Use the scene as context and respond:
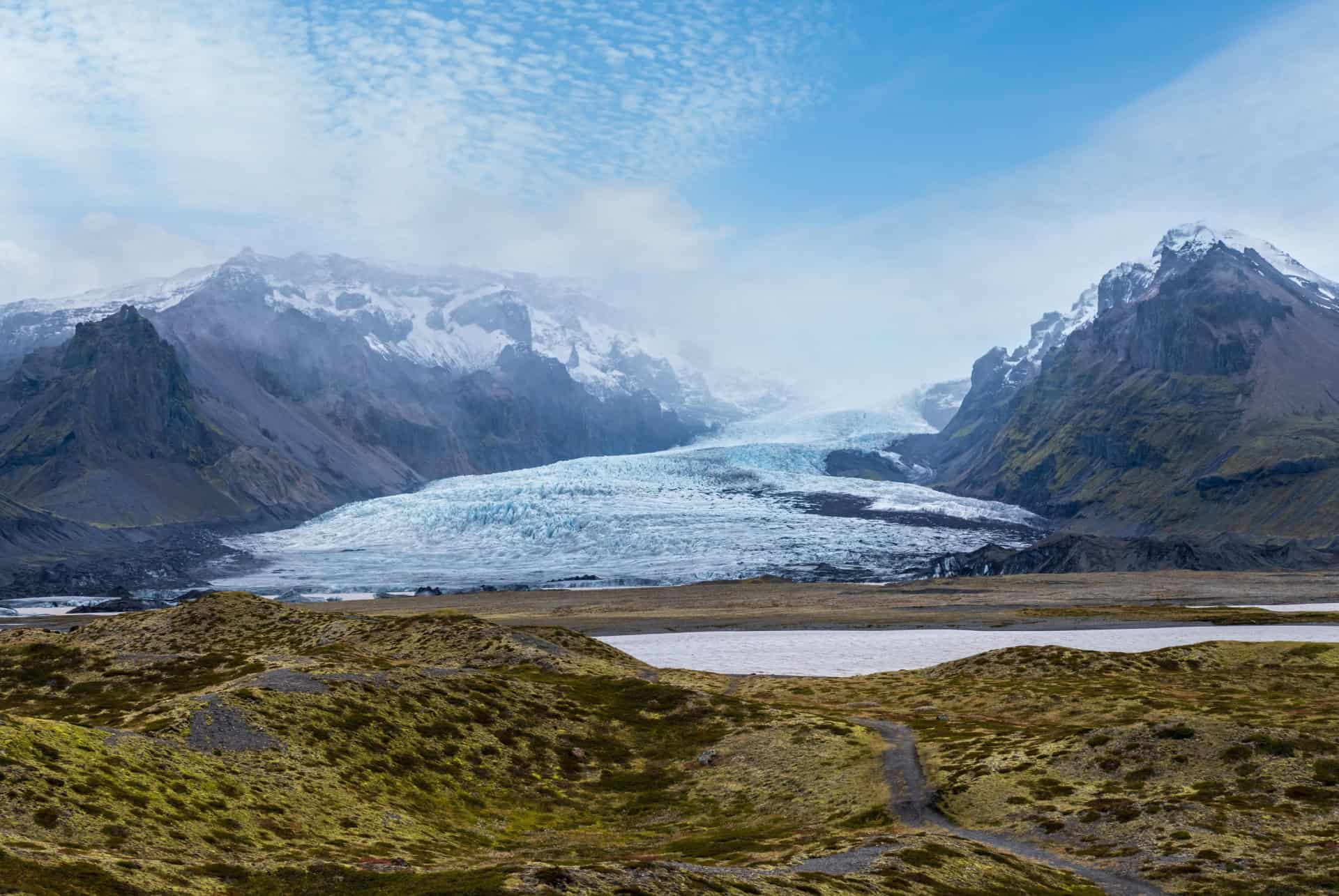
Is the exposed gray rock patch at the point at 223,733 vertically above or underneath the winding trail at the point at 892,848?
above

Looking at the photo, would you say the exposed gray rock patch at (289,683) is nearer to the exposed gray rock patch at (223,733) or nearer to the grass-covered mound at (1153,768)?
the exposed gray rock patch at (223,733)

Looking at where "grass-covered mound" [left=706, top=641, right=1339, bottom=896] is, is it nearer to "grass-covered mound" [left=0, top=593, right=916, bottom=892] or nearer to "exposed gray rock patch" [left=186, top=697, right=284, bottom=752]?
"grass-covered mound" [left=0, top=593, right=916, bottom=892]

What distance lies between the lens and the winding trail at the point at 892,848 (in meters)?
34.0

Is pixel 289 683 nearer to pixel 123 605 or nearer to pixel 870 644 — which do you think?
pixel 870 644

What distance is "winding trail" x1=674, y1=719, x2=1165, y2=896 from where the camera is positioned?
111 ft

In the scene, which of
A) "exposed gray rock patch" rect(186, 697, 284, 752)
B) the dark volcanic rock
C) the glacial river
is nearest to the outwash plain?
"exposed gray rock patch" rect(186, 697, 284, 752)

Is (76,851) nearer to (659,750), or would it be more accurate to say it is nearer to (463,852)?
(463,852)

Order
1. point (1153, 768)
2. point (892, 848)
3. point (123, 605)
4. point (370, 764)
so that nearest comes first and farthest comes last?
point (892, 848) < point (370, 764) < point (1153, 768) < point (123, 605)

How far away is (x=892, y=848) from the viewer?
120 ft

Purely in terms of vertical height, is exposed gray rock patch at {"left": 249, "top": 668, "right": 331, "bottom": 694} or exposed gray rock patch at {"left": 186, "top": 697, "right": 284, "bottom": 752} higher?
exposed gray rock patch at {"left": 249, "top": 668, "right": 331, "bottom": 694}

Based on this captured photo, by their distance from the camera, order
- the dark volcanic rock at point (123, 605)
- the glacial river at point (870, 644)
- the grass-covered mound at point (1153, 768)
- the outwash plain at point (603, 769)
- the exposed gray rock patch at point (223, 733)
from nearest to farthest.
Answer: the outwash plain at point (603, 769) → the grass-covered mound at point (1153, 768) → the exposed gray rock patch at point (223, 733) → the glacial river at point (870, 644) → the dark volcanic rock at point (123, 605)

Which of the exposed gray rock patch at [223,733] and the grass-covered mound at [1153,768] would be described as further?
the exposed gray rock patch at [223,733]

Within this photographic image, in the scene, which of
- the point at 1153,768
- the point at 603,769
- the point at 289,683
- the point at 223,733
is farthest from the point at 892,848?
the point at 289,683

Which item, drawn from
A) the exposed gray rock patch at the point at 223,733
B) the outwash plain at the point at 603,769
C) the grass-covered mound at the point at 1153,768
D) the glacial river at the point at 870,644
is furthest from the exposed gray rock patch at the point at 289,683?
the glacial river at the point at 870,644
